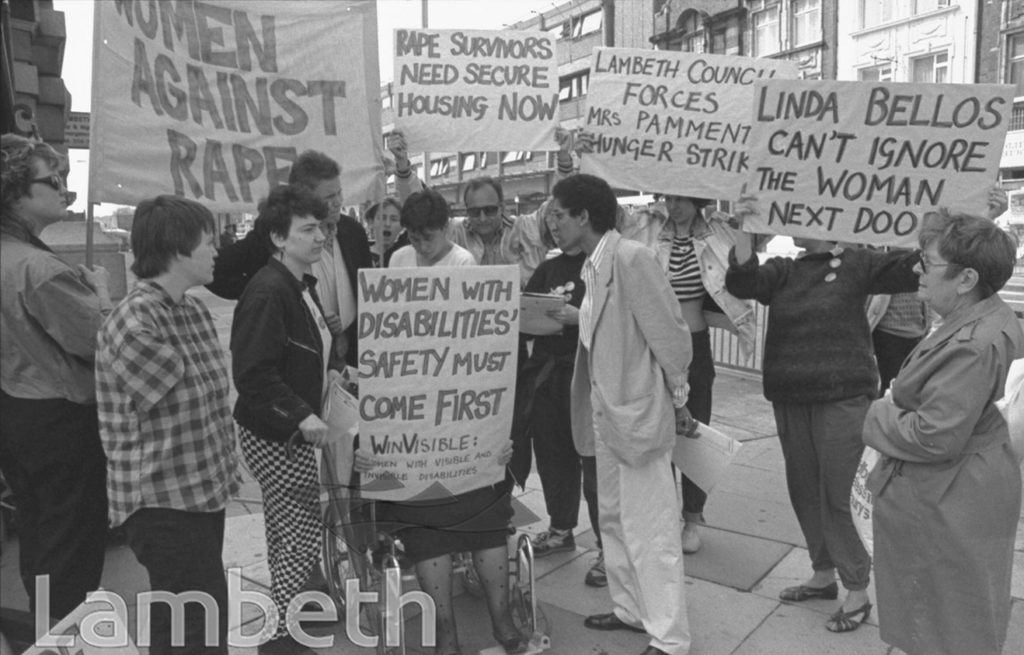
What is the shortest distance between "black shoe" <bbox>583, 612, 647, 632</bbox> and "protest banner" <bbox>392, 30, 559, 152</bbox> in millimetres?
2879

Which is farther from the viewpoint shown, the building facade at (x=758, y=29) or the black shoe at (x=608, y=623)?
the building facade at (x=758, y=29)

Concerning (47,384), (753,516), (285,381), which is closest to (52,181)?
(47,384)

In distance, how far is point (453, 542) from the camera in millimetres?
3188

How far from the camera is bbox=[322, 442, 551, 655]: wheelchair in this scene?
3.12 meters

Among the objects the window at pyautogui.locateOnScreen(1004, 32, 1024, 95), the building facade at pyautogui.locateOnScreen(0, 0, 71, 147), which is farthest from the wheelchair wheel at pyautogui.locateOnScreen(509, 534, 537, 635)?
the window at pyautogui.locateOnScreen(1004, 32, 1024, 95)

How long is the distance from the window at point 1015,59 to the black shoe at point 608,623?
27.4 meters

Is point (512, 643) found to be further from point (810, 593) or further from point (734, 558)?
point (734, 558)

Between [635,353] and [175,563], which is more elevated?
[635,353]

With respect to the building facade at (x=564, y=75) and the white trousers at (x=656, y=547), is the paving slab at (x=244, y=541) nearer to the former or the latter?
the white trousers at (x=656, y=547)

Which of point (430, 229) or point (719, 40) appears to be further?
point (719, 40)

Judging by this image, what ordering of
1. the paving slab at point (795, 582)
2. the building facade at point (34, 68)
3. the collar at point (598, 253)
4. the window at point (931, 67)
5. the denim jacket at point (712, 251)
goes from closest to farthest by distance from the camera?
the collar at point (598, 253), the paving slab at point (795, 582), the denim jacket at point (712, 251), the building facade at point (34, 68), the window at point (931, 67)

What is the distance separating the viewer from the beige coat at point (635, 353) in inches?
125

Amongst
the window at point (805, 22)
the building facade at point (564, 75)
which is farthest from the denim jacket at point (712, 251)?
the building facade at point (564, 75)

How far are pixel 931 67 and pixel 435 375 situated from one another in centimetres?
2972
